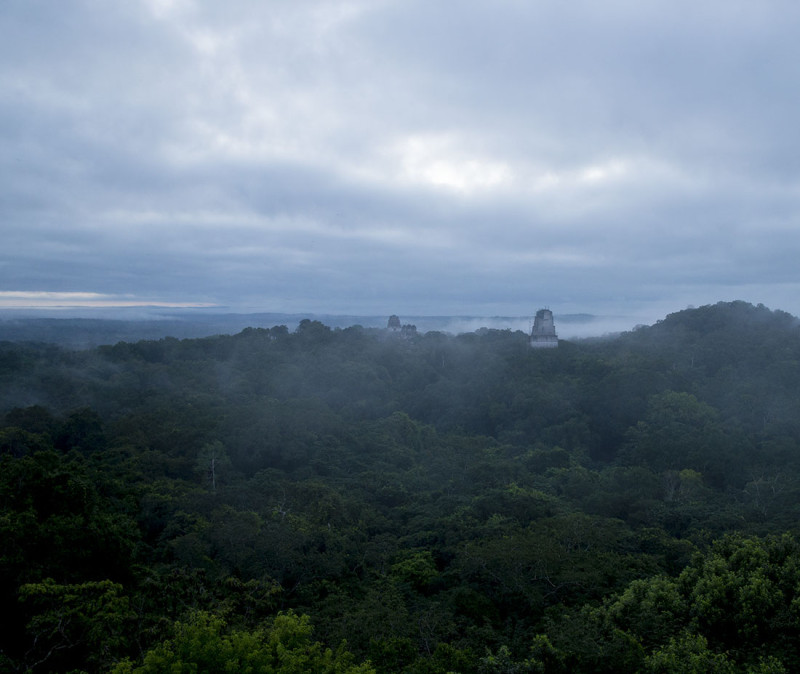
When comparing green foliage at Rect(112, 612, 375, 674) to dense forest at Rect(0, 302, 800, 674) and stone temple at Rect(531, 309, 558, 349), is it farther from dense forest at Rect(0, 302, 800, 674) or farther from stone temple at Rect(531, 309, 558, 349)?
stone temple at Rect(531, 309, 558, 349)

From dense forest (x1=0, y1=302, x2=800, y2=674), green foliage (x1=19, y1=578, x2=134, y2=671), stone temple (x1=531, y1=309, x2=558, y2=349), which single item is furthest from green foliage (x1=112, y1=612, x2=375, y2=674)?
stone temple (x1=531, y1=309, x2=558, y2=349)

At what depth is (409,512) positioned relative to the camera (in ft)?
82.3

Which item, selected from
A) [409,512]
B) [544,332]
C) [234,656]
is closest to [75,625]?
[234,656]

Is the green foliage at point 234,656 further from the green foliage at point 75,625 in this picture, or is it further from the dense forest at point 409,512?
the green foliage at point 75,625

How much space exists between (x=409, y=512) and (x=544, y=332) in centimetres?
3481

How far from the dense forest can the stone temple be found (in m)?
2.09

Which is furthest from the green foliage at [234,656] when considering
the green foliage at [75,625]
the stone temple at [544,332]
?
the stone temple at [544,332]

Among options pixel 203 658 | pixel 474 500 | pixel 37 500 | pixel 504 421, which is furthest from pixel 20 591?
pixel 504 421

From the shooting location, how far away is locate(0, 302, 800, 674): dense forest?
11.2 m

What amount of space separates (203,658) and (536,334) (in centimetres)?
5062

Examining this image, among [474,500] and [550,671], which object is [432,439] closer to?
[474,500]

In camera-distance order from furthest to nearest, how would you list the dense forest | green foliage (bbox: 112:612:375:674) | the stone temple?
the stone temple, the dense forest, green foliage (bbox: 112:612:375:674)

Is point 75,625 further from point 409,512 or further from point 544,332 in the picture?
point 544,332

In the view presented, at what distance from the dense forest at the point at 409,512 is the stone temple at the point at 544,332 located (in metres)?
2.09
